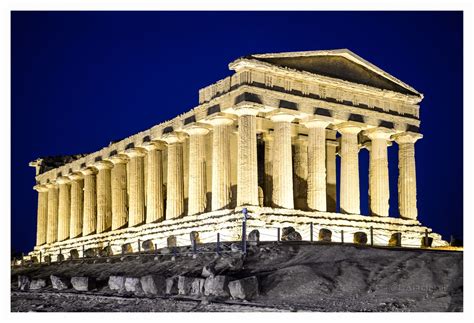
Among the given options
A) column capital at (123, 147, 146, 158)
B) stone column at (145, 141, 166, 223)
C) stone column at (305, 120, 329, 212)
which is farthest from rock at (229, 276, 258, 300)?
column capital at (123, 147, 146, 158)

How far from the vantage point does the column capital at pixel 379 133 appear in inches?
2112

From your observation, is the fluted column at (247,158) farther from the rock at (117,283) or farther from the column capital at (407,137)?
the column capital at (407,137)

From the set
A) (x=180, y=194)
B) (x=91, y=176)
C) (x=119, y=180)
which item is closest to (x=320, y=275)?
(x=180, y=194)

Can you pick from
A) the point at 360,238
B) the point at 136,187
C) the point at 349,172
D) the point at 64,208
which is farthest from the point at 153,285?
the point at 64,208

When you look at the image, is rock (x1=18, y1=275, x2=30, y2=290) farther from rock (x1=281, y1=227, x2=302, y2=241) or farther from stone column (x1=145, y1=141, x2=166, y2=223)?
stone column (x1=145, y1=141, x2=166, y2=223)

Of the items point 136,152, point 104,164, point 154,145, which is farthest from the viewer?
point 104,164

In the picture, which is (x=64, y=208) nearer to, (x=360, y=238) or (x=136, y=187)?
(x=136, y=187)

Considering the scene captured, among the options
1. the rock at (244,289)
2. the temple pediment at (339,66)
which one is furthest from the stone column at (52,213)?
the rock at (244,289)

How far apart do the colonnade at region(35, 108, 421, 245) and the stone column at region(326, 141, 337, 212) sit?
0.07 metres

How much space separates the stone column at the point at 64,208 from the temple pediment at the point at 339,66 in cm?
2881

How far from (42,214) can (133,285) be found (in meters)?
44.3

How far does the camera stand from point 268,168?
56.1 metres

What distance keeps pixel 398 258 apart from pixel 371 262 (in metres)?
1.26

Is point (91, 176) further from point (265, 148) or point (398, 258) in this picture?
point (398, 258)
